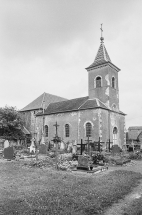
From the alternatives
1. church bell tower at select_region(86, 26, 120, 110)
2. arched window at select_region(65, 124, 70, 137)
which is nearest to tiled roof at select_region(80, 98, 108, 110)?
church bell tower at select_region(86, 26, 120, 110)

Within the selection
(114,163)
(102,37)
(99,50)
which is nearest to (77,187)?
(114,163)

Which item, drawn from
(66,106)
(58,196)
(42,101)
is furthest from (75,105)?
(58,196)

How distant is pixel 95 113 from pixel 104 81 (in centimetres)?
548

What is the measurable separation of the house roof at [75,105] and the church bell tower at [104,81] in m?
1.11

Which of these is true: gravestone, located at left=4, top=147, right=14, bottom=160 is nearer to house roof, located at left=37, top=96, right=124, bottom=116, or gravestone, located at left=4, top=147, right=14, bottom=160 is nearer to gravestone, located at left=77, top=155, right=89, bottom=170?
gravestone, located at left=77, top=155, right=89, bottom=170

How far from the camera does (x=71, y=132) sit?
25.5 metres

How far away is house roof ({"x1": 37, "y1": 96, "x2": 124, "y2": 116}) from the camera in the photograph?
80.1 ft

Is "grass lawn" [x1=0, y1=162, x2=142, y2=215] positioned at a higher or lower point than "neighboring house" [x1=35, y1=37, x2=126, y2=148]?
lower

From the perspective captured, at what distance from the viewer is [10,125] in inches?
1087

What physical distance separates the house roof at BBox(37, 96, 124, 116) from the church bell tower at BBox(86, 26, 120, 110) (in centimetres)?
111

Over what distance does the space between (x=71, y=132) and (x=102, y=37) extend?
16665 millimetres

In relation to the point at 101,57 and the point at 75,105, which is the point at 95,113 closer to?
the point at 75,105

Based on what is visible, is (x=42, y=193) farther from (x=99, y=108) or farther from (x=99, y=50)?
(x=99, y=50)

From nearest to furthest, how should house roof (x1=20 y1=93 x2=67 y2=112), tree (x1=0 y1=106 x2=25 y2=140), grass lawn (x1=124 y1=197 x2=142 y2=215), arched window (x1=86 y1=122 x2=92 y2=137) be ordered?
1. grass lawn (x1=124 y1=197 x2=142 y2=215)
2. arched window (x1=86 y1=122 x2=92 y2=137)
3. tree (x1=0 y1=106 x2=25 y2=140)
4. house roof (x1=20 y1=93 x2=67 y2=112)
